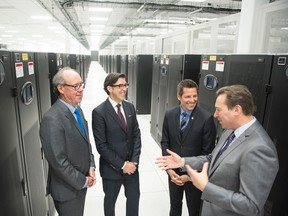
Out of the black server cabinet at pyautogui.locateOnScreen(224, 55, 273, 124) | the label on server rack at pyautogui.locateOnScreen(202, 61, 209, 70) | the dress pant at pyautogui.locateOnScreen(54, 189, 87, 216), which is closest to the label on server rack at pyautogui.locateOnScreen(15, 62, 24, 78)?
the dress pant at pyautogui.locateOnScreen(54, 189, 87, 216)

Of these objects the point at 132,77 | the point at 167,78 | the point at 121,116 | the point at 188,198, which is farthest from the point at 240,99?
the point at 132,77

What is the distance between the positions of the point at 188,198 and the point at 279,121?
102cm

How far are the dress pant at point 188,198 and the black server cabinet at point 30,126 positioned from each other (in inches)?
48.4

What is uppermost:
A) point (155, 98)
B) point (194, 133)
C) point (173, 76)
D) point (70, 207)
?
point (173, 76)

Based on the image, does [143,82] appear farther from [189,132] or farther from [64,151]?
[64,151]

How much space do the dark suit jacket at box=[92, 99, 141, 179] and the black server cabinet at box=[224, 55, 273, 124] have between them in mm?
1129

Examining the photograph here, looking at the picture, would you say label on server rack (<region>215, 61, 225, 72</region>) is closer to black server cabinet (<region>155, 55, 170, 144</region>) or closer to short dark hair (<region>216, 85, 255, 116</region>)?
short dark hair (<region>216, 85, 255, 116</region>)

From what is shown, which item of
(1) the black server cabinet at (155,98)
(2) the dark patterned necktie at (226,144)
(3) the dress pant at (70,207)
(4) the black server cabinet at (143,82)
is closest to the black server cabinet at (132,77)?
(4) the black server cabinet at (143,82)

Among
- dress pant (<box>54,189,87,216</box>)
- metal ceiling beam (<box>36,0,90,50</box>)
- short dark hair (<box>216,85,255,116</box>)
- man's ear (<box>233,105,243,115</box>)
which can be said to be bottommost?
dress pant (<box>54,189,87,216</box>)

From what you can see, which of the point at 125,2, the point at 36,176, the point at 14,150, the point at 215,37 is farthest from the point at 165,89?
the point at 125,2

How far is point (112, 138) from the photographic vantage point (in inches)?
78.0

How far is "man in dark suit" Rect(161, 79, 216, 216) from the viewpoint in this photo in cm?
193

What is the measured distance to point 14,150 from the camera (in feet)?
4.91

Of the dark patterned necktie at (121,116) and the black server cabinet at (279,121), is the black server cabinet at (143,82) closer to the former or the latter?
the dark patterned necktie at (121,116)
